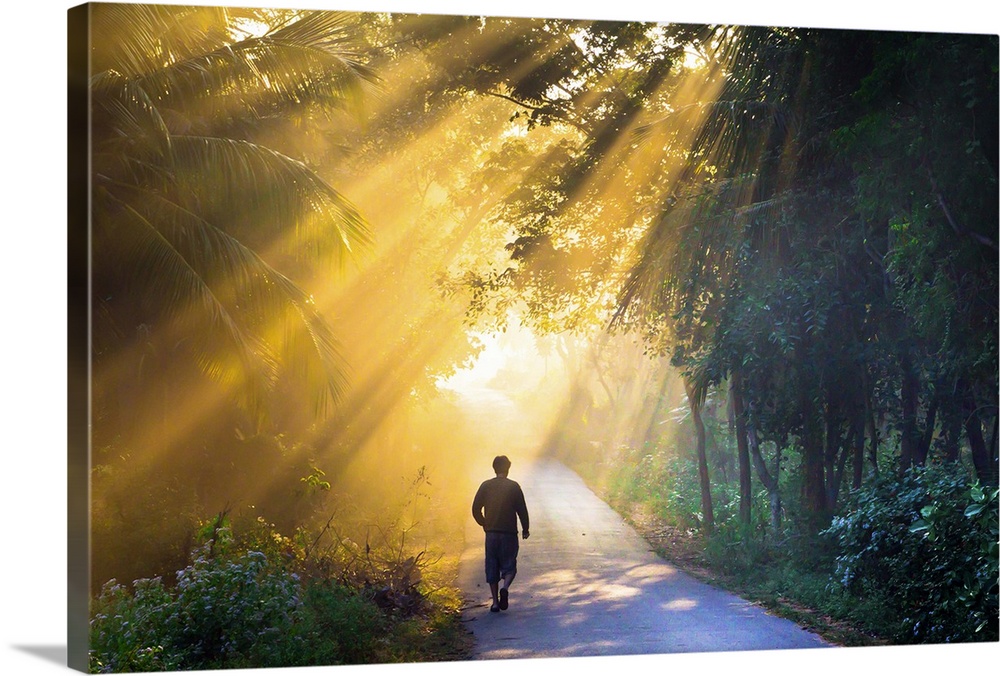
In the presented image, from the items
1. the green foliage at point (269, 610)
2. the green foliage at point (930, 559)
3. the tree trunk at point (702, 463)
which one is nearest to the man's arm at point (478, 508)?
the green foliage at point (269, 610)

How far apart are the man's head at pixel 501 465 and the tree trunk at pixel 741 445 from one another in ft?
6.06

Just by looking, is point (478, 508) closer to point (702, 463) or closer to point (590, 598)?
point (590, 598)

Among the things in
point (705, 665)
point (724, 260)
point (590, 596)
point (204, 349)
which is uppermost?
point (724, 260)

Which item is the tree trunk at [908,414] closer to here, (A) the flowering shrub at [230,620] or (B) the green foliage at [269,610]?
(B) the green foliage at [269,610]

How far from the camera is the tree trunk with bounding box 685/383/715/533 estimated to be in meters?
9.04

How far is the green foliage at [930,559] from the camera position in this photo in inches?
346

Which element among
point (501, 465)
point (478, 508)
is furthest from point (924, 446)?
point (478, 508)

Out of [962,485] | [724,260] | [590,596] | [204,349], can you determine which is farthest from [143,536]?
[962,485]

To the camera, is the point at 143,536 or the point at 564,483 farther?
the point at 564,483

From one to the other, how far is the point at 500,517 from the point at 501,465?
384 millimetres

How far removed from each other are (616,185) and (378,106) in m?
1.91

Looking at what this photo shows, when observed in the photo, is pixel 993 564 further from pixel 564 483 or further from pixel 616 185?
pixel 616 185

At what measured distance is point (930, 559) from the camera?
880cm

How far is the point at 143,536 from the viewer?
7984 millimetres
